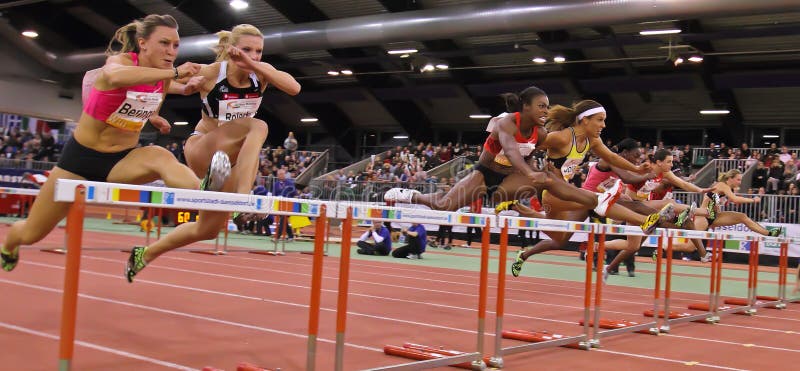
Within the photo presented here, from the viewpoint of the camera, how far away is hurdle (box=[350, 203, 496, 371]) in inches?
169

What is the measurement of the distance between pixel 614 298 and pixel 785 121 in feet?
67.1

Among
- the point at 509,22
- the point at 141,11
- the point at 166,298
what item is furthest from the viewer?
the point at 141,11

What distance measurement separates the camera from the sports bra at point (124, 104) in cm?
457

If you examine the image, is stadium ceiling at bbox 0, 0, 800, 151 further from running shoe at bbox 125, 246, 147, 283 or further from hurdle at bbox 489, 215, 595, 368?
running shoe at bbox 125, 246, 147, 283

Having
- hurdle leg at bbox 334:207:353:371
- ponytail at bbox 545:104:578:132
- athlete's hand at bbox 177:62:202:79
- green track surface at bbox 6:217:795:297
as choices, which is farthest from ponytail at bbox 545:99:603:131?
green track surface at bbox 6:217:795:297

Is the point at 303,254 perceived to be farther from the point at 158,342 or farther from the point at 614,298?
the point at 158,342

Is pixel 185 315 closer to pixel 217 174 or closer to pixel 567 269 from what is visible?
pixel 217 174

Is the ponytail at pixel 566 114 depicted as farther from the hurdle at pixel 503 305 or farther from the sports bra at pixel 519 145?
the hurdle at pixel 503 305

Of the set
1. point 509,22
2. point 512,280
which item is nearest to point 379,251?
point 512,280

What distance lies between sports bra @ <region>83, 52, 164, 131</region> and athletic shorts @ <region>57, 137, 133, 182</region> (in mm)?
205

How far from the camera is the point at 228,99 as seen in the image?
541 cm

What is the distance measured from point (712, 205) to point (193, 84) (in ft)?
28.4

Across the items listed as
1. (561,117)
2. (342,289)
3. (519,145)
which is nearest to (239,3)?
(561,117)

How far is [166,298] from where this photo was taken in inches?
306
